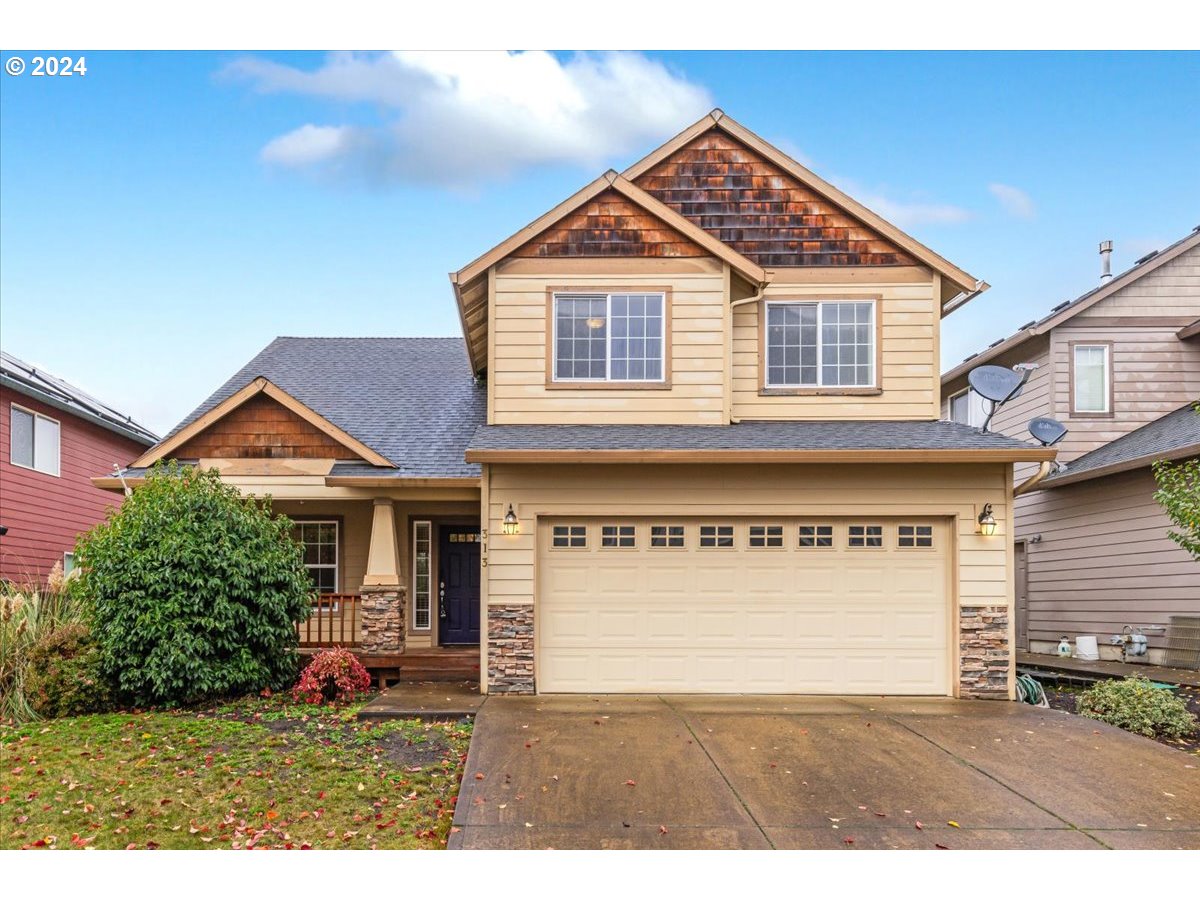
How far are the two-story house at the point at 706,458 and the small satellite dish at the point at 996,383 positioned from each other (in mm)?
701

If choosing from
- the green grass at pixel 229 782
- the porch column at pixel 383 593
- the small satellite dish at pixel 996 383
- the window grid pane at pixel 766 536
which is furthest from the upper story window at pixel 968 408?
the green grass at pixel 229 782

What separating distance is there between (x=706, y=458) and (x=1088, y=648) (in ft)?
29.4

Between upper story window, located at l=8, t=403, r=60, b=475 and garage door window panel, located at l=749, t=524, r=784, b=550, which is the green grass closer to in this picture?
garage door window panel, located at l=749, t=524, r=784, b=550

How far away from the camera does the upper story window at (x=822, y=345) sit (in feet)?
37.1

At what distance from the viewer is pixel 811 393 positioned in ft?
37.0

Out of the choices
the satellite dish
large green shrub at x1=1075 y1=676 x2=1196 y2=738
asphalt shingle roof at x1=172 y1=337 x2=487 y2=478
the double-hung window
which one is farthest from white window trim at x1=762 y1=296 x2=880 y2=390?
the double-hung window

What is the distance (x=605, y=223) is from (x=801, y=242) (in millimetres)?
2605

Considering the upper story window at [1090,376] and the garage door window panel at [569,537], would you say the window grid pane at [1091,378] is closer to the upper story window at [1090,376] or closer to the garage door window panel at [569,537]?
the upper story window at [1090,376]

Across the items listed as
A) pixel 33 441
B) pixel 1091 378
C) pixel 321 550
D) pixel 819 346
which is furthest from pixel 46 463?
pixel 1091 378

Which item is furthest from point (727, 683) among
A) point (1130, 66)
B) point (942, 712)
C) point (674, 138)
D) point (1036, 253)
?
point (1036, 253)

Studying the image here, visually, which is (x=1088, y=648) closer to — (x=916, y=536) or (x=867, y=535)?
(x=916, y=536)

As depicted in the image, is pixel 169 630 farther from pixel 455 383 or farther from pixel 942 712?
pixel 942 712

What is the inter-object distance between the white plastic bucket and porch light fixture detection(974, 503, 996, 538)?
6.04m

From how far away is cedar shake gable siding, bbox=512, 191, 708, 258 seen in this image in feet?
35.9
